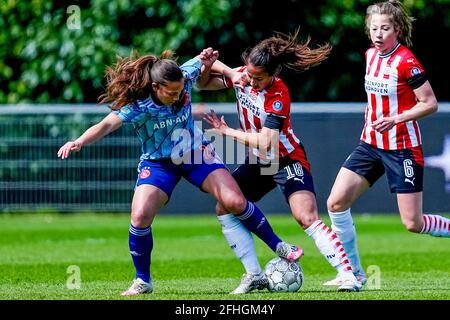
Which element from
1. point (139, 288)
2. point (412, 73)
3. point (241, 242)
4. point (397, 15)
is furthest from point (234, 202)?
point (397, 15)

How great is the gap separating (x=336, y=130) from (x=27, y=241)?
16.3 feet

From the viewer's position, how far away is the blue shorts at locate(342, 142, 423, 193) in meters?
8.64

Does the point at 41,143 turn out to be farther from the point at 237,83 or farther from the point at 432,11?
the point at 237,83

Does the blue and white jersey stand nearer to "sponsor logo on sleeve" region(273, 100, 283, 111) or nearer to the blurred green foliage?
"sponsor logo on sleeve" region(273, 100, 283, 111)

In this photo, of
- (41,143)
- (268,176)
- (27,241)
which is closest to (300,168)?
(268,176)

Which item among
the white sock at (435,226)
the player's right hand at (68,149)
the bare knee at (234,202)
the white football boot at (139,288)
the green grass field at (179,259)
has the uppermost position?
the player's right hand at (68,149)

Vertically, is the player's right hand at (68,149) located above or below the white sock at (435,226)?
above

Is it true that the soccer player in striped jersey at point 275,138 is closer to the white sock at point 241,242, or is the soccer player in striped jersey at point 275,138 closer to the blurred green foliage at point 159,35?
the white sock at point 241,242

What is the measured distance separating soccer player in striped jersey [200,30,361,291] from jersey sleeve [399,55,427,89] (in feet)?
2.02

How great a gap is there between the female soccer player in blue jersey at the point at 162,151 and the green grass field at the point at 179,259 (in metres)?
0.38

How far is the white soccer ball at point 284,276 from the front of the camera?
8.32 meters

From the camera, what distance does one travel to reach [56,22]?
58.8 ft

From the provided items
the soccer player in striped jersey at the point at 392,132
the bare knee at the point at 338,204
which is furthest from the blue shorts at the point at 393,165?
the bare knee at the point at 338,204

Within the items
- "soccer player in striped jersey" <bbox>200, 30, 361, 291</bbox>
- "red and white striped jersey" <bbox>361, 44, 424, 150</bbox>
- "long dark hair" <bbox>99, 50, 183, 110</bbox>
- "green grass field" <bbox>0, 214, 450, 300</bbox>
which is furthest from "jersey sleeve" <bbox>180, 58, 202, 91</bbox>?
"green grass field" <bbox>0, 214, 450, 300</bbox>
